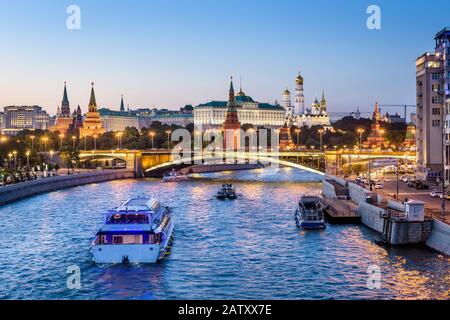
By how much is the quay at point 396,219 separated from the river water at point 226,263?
0.64 meters

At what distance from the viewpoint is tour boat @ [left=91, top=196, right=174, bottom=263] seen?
25.1m

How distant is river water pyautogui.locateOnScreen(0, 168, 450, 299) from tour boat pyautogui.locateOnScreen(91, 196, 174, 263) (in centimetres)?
47

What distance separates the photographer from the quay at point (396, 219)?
87.6ft

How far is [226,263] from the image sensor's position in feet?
83.4

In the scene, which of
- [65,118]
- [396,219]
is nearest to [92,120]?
[65,118]

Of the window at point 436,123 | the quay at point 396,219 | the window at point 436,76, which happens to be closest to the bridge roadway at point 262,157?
the window at point 436,123

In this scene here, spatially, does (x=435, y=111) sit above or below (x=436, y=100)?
below

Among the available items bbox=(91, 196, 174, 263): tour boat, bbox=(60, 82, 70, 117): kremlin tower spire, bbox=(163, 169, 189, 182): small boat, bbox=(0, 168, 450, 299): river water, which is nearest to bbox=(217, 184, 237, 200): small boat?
bbox=(0, 168, 450, 299): river water

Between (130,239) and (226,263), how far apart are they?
12.4 ft

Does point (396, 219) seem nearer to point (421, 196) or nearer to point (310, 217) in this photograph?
point (310, 217)

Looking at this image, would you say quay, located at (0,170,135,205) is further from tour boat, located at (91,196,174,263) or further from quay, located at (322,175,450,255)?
quay, located at (322,175,450,255)

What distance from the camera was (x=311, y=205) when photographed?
3653cm

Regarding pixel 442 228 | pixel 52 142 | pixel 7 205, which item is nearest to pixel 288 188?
pixel 7 205

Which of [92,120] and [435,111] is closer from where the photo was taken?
[435,111]
